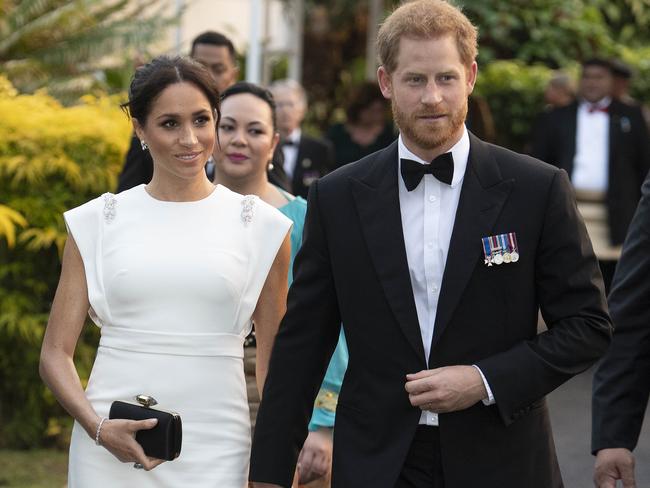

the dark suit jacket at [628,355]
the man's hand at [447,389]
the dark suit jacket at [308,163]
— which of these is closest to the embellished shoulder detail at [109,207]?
the man's hand at [447,389]

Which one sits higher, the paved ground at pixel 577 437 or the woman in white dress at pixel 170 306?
the woman in white dress at pixel 170 306

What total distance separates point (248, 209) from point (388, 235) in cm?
75

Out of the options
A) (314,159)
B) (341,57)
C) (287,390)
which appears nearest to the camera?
(287,390)

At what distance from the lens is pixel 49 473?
7180 millimetres

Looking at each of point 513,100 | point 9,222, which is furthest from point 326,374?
point 513,100

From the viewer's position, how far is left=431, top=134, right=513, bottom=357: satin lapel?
3458 millimetres

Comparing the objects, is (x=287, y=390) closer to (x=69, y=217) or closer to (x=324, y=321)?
(x=324, y=321)

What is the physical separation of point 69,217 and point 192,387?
668 mm

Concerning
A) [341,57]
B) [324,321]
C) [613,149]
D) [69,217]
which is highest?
[341,57]

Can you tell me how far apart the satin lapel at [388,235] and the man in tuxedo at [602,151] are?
7885mm

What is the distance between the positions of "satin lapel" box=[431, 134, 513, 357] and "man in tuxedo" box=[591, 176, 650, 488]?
0.60 m

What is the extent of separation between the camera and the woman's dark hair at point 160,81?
4.08 metres

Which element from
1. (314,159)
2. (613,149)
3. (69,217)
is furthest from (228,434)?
(613,149)

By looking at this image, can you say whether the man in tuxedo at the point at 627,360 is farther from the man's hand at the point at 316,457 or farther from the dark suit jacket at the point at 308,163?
the dark suit jacket at the point at 308,163
